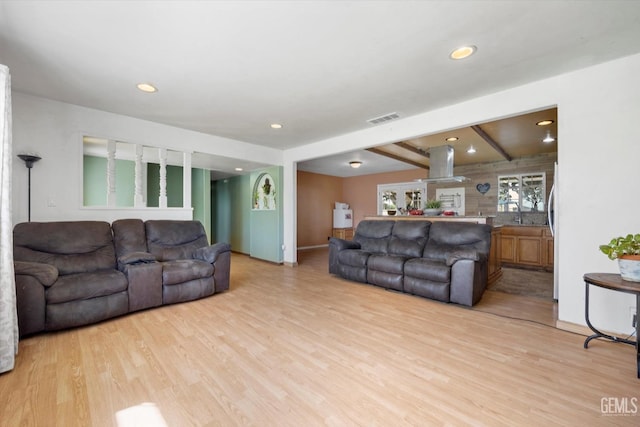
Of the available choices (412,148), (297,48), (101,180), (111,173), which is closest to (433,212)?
(412,148)

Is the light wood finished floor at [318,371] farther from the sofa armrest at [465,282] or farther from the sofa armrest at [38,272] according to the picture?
the sofa armrest at [38,272]

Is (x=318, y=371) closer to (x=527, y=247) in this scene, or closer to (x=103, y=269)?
(x=103, y=269)

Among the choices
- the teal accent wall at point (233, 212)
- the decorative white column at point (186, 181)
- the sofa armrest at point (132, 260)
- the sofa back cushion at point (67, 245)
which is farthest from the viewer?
the teal accent wall at point (233, 212)

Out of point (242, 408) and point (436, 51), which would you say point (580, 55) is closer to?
point (436, 51)

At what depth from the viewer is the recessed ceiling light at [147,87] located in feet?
9.25

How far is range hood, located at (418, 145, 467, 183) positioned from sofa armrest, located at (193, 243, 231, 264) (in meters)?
3.86

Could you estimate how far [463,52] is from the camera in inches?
88.4

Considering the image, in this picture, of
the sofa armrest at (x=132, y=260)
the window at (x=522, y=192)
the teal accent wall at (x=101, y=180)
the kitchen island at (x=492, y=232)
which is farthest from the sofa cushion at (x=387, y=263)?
the teal accent wall at (x=101, y=180)

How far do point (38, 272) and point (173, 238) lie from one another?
1.49 meters

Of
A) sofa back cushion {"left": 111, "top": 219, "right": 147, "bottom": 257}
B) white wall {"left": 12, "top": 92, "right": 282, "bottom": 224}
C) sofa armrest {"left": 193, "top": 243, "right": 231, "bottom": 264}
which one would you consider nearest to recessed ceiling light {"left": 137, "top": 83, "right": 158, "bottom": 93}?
white wall {"left": 12, "top": 92, "right": 282, "bottom": 224}

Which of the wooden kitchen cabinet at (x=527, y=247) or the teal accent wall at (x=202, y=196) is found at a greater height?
the teal accent wall at (x=202, y=196)

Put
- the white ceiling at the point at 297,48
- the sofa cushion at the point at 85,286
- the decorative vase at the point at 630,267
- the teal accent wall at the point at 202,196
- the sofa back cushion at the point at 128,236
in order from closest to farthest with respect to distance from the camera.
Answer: the white ceiling at the point at 297,48 < the decorative vase at the point at 630,267 < the sofa cushion at the point at 85,286 < the sofa back cushion at the point at 128,236 < the teal accent wall at the point at 202,196

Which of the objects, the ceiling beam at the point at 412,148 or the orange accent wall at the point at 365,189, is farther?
the orange accent wall at the point at 365,189

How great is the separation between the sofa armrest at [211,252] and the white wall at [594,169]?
3.85 meters
